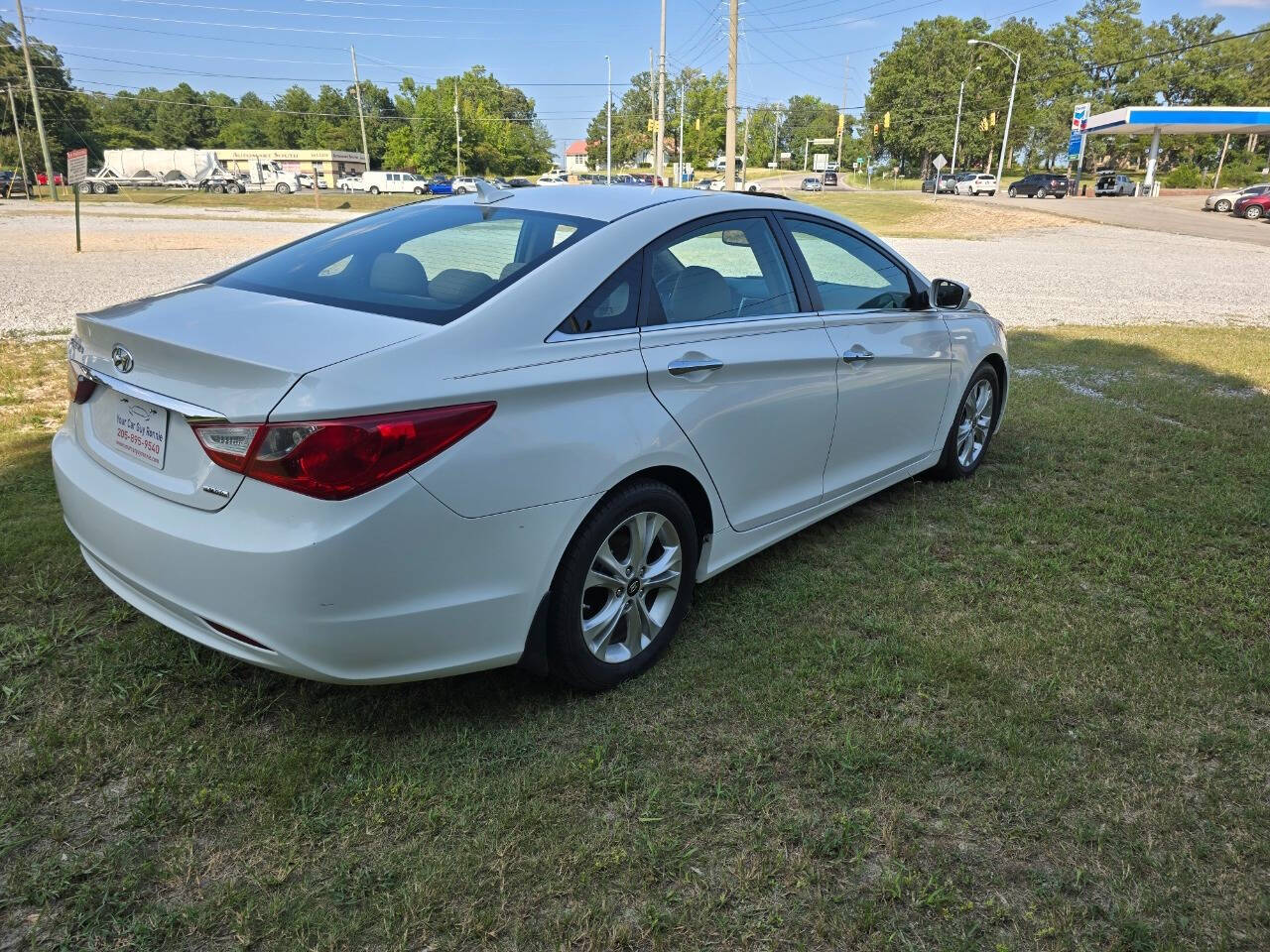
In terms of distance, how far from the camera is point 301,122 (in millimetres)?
114812

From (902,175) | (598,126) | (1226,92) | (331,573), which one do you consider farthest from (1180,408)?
(598,126)

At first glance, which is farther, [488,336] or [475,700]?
[475,700]

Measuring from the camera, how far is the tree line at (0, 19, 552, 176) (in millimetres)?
78812

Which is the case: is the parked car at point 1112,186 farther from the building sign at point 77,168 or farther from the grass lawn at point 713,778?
the grass lawn at point 713,778

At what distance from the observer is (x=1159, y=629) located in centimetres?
349

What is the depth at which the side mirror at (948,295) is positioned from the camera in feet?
15.1

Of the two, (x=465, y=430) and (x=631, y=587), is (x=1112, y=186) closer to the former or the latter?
(x=631, y=587)

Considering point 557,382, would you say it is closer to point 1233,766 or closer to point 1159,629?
point 1233,766

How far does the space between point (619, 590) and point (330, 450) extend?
109 centimetres

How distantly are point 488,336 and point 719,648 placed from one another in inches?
56.8

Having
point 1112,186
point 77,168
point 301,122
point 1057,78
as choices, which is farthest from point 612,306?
point 301,122

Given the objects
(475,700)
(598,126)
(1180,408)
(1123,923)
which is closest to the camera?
(1123,923)

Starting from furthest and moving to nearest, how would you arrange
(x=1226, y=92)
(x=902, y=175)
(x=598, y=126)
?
1. (x=598, y=126)
2. (x=902, y=175)
3. (x=1226, y=92)

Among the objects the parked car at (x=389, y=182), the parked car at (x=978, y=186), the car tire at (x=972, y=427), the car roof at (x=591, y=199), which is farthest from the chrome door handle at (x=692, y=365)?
the parked car at (x=389, y=182)
